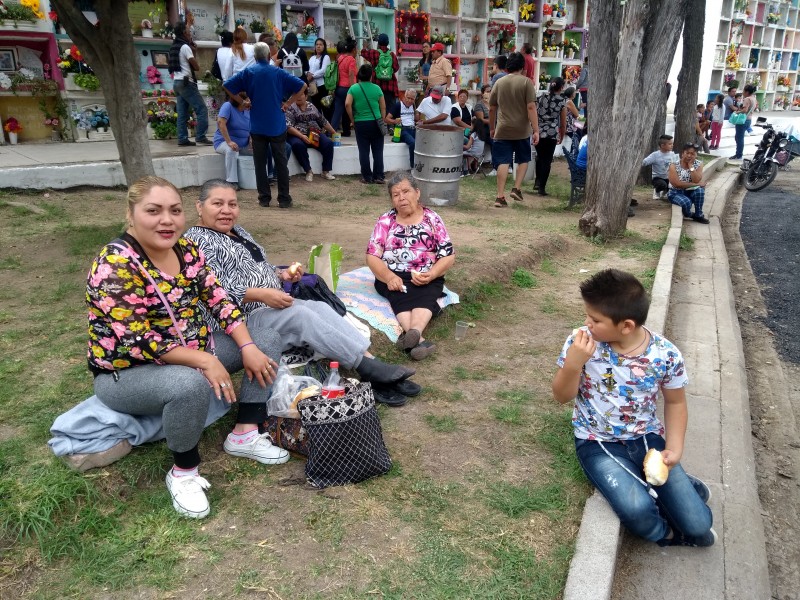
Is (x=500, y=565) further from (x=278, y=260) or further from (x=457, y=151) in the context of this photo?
(x=457, y=151)

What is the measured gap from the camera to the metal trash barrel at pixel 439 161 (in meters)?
9.17

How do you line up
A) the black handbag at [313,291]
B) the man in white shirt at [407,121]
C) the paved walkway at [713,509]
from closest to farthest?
the paved walkway at [713,509] < the black handbag at [313,291] < the man in white shirt at [407,121]

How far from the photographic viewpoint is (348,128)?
12594 millimetres

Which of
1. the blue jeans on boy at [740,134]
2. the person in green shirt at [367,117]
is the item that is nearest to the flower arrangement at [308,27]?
the person in green shirt at [367,117]

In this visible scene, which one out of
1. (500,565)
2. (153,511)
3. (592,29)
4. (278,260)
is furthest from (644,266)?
(153,511)

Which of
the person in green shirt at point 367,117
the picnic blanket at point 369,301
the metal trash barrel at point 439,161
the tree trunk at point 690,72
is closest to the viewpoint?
the picnic blanket at point 369,301

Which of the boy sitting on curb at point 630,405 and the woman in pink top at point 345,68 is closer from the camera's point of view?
the boy sitting on curb at point 630,405

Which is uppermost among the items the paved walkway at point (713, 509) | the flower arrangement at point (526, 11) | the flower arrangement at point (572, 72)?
→ the flower arrangement at point (526, 11)

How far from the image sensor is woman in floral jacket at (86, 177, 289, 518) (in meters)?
2.58

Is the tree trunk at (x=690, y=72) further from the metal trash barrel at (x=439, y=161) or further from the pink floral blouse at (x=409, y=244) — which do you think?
the pink floral blouse at (x=409, y=244)

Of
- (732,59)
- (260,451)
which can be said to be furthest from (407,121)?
(732,59)

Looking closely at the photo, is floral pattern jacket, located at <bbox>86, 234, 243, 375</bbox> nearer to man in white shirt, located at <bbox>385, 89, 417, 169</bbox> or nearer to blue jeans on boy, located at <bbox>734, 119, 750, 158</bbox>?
man in white shirt, located at <bbox>385, 89, 417, 169</bbox>

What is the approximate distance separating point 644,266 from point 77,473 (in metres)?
5.83

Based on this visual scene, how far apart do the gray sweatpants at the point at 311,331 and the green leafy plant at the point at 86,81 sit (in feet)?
28.4
